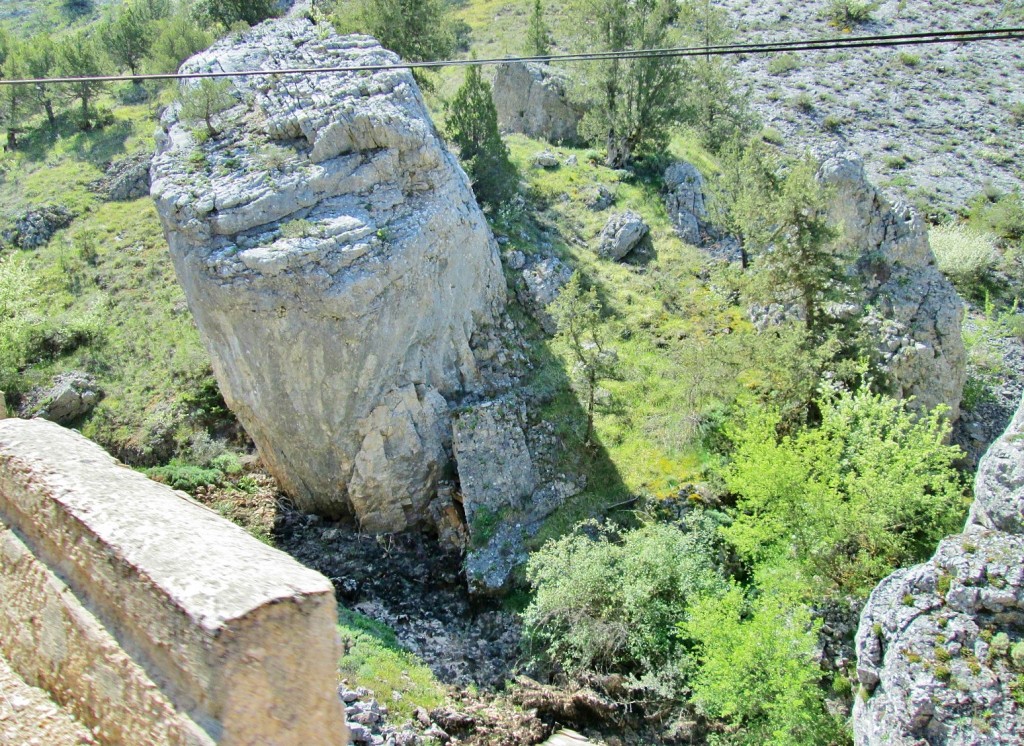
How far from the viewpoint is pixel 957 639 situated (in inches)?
441

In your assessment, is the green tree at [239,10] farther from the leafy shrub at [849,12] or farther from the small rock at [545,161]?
the leafy shrub at [849,12]

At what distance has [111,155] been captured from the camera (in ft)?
111

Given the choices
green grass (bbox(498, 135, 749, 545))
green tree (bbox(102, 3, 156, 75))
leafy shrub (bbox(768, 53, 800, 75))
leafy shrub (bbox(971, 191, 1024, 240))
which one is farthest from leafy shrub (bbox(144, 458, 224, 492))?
leafy shrub (bbox(768, 53, 800, 75))

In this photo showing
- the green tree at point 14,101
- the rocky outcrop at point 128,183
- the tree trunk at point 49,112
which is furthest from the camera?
the tree trunk at point 49,112

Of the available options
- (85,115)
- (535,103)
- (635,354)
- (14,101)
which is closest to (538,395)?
(635,354)

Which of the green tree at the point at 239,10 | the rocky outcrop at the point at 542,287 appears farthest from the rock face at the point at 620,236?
the green tree at the point at 239,10

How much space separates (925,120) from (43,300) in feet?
127

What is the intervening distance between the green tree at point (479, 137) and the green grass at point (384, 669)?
14684mm

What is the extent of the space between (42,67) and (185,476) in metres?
33.2

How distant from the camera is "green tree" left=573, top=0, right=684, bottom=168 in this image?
92.5 ft

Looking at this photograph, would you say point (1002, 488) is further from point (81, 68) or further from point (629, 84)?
point (81, 68)

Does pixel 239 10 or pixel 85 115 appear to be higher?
pixel 239 10

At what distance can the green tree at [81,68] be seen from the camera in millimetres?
37219

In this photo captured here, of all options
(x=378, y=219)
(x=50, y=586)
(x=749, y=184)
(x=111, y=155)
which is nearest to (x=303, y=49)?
(x=378, y=219)
